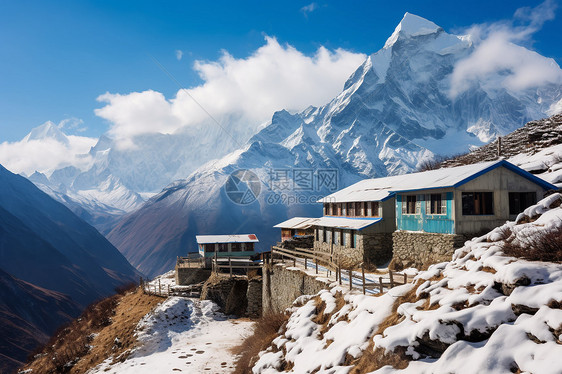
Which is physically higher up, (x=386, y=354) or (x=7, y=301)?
(x=386, y=354)

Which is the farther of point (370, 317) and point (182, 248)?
Answer: point (182, 248)

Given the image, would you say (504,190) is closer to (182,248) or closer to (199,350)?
(199,350)

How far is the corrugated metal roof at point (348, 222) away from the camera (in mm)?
24831

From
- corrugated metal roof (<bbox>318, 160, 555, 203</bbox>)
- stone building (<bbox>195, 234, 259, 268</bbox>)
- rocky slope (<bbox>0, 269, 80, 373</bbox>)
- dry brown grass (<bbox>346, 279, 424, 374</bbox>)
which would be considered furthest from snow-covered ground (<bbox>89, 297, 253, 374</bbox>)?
rocky slope (<bbox>0, 269, 80, 373</bbox>)

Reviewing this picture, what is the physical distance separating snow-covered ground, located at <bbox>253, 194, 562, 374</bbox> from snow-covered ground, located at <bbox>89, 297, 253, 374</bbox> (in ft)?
20.7

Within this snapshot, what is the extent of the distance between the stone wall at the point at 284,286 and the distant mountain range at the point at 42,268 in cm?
3918

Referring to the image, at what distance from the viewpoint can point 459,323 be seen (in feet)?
23.4

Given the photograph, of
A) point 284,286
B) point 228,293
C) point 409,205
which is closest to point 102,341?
point 228,293

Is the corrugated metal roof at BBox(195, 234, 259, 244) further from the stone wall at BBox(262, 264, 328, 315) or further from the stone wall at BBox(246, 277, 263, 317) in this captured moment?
the stone wall at BBox(262, 264, 328, 315)

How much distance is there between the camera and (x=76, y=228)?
6073 inches

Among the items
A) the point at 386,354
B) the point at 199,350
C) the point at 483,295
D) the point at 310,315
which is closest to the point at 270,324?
the point at 310,315

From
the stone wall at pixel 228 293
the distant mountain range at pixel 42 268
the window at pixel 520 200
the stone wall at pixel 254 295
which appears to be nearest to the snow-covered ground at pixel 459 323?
the window at pixel 520 200

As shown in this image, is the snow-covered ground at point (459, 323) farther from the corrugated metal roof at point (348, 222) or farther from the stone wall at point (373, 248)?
the corrugated metal roof at point (348, 222)

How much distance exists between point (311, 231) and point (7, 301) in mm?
57011
